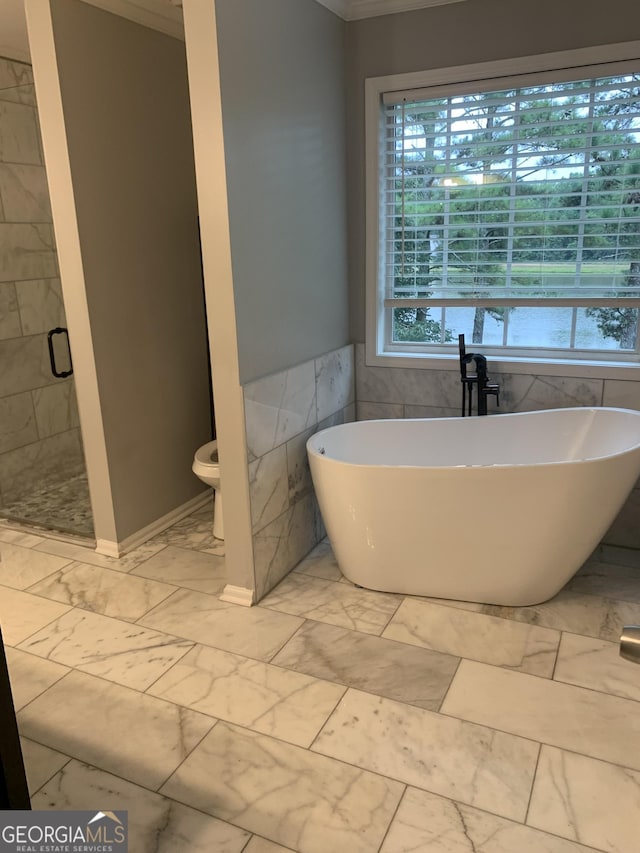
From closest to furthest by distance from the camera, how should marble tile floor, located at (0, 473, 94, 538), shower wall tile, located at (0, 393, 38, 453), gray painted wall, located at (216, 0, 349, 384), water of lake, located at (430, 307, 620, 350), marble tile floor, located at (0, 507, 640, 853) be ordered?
marble tile floor, located at (0, 507, 640, 853)
gray painted wall, located at (216, 0, 349, 384)
water of lake, located at (430, 307, 620, 350)
marble tile floor, located at (0, 473, 94, 538)
shower wall tile, located at (0, 393, 38, 453)

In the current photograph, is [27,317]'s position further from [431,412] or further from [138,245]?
[431,412]

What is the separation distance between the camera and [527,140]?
9.85 feet

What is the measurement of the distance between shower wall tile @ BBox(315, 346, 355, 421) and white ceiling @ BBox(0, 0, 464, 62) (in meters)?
1.58

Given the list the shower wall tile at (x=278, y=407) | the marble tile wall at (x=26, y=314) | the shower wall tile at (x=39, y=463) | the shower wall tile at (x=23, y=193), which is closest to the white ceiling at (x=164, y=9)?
the marble tile wall at (x=26, y=314)

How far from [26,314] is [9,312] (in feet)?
0.37

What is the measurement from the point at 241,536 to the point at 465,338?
156cm

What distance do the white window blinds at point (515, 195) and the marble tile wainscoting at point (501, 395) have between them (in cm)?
37

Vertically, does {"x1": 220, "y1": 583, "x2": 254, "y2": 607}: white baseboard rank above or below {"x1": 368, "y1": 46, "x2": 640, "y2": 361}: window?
below

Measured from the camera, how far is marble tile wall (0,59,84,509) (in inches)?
147

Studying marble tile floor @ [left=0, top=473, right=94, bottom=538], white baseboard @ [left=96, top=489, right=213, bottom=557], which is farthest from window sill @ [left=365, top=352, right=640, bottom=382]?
marble tile floor @ [left=0, top=473, right=94, bottom=538]

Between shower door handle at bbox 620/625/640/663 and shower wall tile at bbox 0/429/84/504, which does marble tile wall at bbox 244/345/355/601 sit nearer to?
shower wall tile at bbox 0/429/84/504

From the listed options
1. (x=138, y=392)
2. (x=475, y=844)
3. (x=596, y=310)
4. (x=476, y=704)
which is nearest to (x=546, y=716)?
(x=476, y=704)

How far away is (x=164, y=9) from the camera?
300 centimetres

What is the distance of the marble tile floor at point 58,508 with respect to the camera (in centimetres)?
351
